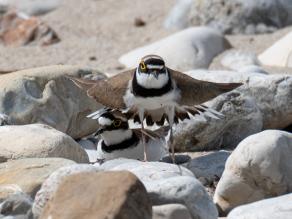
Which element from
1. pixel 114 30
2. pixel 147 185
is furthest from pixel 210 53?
pixel 147 185

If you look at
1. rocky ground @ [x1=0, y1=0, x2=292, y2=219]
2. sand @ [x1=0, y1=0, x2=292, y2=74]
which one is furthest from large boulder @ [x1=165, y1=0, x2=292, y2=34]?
sand @ [x1=0, y1=0, x2=292, y2=74]

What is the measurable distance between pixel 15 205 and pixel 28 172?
19.5 inches

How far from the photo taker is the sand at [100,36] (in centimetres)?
1019

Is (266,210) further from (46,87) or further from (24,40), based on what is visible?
(24,40)

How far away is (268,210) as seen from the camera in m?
4.66

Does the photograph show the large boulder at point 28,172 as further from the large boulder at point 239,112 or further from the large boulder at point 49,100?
the large boulder at point 239,112

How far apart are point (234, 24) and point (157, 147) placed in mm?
4374

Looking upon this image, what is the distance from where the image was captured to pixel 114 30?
11.5m

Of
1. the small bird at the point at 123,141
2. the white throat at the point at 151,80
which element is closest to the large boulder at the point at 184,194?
the white throat at the point at 151,80

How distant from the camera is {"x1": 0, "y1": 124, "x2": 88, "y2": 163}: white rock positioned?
5.93 metres

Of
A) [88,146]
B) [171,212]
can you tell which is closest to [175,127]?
[88,146]

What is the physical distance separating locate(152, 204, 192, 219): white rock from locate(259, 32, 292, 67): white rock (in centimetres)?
474

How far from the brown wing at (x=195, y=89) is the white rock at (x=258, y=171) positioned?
78cm

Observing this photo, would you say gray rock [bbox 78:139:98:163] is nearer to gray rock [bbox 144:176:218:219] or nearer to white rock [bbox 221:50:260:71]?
white rock [bbox 221:50:260:71]
